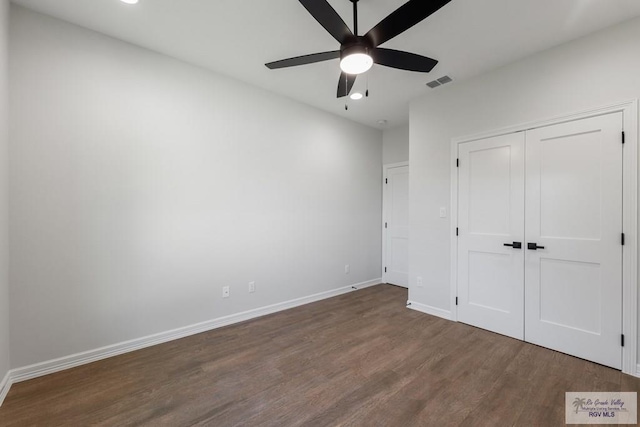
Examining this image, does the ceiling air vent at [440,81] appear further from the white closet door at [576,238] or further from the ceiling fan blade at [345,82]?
the ceiling fan blade at [345,82]

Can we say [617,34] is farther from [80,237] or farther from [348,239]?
[80,237]

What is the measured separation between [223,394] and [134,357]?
3.58ft

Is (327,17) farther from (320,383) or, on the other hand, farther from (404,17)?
(320,383)

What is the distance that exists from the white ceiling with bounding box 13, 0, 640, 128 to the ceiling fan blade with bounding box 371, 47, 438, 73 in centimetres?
41

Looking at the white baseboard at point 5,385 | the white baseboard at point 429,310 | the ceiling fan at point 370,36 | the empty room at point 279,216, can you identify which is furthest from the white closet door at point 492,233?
the white baseboard at point 5,385

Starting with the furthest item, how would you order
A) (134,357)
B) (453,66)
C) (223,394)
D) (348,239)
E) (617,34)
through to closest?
1. (348,239)
2. (453,66)
3. (134,357)
4. (617,34)
5. (223,394)

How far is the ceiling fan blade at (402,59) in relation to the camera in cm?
193

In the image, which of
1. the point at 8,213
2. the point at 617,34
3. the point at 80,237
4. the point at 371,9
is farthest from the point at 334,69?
the point at 8,213

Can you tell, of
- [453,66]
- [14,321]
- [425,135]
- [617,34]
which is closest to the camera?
[14,321]

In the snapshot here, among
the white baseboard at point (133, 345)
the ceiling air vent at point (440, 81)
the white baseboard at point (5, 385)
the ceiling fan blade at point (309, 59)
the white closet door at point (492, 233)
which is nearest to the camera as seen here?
the white baseboard at point (5, 385)

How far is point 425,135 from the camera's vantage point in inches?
140

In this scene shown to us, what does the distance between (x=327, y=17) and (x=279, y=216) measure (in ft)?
7.96

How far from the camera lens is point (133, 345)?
2545 mm

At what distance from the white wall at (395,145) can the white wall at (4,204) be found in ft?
15.3
